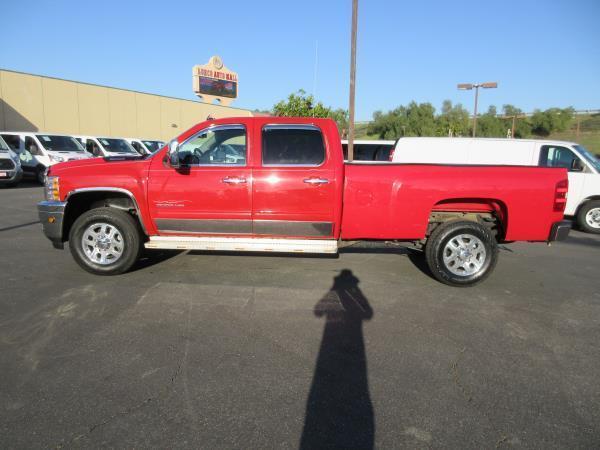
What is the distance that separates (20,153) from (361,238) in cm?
1621

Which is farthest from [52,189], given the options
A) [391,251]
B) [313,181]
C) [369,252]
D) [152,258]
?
[391,251]

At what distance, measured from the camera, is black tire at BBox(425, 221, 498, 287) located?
4.93 meters

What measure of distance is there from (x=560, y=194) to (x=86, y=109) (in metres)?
31.8

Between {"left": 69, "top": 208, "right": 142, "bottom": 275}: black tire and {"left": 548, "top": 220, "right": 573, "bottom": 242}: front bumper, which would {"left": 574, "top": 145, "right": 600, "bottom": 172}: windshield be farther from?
{"left": 69, "top": 208, "right": 142, "bottom": 275}: black tire

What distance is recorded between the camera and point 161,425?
2.46 m

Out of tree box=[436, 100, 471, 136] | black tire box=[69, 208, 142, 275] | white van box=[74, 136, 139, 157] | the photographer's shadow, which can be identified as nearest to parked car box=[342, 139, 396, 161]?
white van box=[74, 136, 139, 157]

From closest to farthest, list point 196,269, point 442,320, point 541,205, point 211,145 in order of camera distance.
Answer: point 442,320, point 541,205, point 211,145, point 196,269

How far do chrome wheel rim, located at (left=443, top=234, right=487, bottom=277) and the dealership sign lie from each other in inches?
1391

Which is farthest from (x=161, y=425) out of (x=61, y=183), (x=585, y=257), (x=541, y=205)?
(x=585, y=257)

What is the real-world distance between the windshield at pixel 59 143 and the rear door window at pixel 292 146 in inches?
566

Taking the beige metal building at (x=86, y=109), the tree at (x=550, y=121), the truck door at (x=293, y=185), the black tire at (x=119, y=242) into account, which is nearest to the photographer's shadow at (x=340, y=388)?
the truck door at (x=293, y=185)

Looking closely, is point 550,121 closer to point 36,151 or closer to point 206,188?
point 36,151

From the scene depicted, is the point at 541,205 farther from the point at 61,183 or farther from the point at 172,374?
the point at 61,183

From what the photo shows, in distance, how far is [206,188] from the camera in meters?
4.94
